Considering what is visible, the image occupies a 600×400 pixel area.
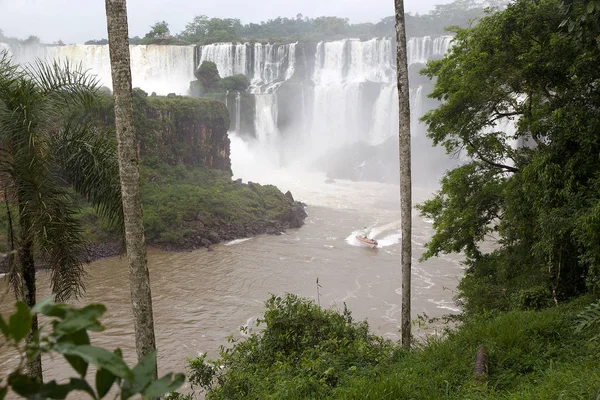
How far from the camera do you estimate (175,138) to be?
28.5m

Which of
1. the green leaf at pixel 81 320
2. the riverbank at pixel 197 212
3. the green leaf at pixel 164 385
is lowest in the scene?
the riverbank at pixel 197 212

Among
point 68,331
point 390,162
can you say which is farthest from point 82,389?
point 390,162

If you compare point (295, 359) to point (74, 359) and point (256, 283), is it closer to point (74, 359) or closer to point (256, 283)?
point (74, 359)

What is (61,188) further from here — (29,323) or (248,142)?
(248,142)

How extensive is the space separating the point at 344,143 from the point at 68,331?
42.7 meters

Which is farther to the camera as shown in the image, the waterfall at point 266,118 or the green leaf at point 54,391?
the waterfall at point 266,118

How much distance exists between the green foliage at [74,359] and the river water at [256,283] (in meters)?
9.42

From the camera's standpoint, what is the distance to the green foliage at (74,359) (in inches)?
23.7

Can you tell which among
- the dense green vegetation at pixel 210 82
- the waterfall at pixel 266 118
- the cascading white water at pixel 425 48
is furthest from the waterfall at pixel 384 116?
the dense green vegetation at pixel 210 82

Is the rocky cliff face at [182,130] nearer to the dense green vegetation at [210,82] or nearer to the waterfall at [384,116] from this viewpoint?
the dense green vegetation at [210,82]

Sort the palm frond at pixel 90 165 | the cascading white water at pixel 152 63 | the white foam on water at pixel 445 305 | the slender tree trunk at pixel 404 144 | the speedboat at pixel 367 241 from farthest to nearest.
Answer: the cascading white water at pixel 152 63 → the speedboat at pixel 367 241 → the white foam on water at pixel 445 305 → the slender tree trunk at pixel 404 144 → the palm frond at pixel 90 165

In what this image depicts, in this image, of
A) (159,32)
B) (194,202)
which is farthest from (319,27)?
(194,202)

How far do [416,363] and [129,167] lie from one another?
327cm

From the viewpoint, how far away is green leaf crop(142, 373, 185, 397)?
621 mm
